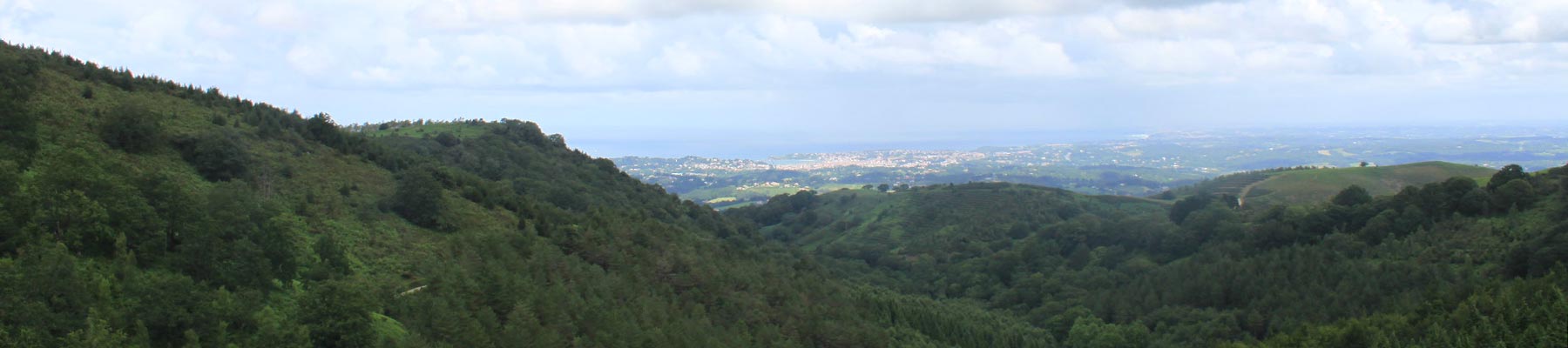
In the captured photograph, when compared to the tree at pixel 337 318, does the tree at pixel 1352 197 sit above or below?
below

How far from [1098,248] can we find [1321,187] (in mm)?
30561

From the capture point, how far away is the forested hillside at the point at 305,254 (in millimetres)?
13055

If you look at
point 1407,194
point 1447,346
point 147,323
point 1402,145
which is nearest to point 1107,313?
point 1407,194

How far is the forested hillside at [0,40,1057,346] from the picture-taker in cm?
1305

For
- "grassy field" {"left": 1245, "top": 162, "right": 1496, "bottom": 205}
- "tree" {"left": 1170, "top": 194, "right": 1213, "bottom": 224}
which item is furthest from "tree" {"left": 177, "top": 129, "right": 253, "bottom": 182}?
"grassy field" {"left": 1245, "top": 162, "right": 1496, "bottom": 205}

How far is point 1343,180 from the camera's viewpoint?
8738cm

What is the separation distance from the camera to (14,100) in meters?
19.9

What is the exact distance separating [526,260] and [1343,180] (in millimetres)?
89873

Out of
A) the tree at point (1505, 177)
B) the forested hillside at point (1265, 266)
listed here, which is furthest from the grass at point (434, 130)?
the tree at point (1505, 177)

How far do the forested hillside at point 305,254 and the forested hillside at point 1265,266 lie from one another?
37.3 ft

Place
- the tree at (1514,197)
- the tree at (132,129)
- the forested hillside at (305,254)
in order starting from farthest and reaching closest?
the tree at (1514,197) → the tree at (132,129) → the forested hillside at (305,254)

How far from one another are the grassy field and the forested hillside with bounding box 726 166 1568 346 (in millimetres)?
8257

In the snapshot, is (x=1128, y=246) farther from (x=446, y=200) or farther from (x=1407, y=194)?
(x=446, y=200)

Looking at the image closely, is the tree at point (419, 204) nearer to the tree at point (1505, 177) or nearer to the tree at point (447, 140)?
the tree at point (447, 140)
